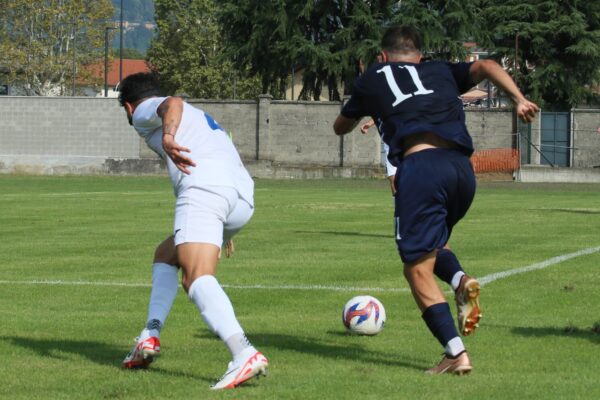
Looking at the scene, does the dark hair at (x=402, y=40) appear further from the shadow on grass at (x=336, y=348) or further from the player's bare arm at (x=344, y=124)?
the shadow on grass at (x=336, y=348)

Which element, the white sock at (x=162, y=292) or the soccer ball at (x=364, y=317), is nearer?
the white sock at (x=162, y=292)

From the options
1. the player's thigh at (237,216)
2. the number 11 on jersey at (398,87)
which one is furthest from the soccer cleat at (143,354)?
the number 11 on jersey at (398,87)

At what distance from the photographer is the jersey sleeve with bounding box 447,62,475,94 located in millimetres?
6902

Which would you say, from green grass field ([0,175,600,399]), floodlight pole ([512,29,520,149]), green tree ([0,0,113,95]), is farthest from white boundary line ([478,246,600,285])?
green tree ([0,0,113,95])

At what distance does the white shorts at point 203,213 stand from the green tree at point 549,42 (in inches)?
2126

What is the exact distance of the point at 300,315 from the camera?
921 cm

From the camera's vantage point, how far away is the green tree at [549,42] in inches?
2363

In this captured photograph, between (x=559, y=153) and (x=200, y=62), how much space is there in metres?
47.6

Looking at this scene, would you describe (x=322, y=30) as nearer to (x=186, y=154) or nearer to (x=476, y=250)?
(x=476, y=250)

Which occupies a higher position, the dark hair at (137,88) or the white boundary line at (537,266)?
the dark hair at (137,88)

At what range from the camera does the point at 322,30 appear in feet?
191

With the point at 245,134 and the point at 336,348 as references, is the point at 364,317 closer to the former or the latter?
the point at 336,348

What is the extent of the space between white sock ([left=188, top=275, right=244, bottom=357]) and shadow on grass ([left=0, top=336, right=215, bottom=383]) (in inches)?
20.3

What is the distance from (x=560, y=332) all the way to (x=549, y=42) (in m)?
54.7
